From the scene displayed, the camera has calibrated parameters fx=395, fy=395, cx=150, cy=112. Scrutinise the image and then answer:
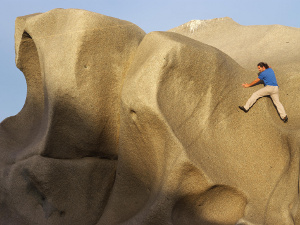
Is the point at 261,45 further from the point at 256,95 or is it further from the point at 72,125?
the point at 72,125

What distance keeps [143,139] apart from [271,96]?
1.74 meters

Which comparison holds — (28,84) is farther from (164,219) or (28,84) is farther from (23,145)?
(164,219)

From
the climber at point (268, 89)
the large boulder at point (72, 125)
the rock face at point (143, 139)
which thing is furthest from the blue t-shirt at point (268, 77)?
the large boulder at point (72, 125)

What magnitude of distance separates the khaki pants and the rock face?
10 cm

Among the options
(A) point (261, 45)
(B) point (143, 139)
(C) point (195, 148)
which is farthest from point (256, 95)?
(A) point (261, 45)

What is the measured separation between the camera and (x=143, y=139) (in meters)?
4.61

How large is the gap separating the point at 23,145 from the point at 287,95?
3.73 metres

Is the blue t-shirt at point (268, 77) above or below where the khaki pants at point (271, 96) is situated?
above

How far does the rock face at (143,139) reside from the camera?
440cm

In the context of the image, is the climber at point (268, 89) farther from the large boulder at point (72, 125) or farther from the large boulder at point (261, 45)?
the large boulder at point (72, 125)

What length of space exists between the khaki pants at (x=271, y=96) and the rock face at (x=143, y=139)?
0.10m

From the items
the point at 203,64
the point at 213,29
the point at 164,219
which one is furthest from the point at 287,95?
the point at 213,29

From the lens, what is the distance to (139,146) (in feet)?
15.4

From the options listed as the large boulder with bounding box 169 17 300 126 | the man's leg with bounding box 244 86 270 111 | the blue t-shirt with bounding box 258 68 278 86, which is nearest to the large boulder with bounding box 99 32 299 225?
the man's leg with bounding box 244 86 270 111
